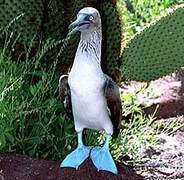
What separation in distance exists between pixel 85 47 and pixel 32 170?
1.79 feet

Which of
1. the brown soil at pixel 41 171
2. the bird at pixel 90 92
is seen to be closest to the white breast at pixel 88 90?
the bird at pixel 90 92

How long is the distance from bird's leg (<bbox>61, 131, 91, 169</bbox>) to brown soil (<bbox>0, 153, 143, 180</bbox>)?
23mm

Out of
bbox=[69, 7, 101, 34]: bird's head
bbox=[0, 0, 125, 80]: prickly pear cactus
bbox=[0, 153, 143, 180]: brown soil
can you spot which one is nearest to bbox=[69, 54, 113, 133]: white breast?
bbox=[69, 7, 101, 34]: bird's head

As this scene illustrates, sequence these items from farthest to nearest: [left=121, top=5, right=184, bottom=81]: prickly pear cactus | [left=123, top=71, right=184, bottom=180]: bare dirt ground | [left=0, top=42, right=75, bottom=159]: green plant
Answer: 1. [left=121, top=5, right=184, bottom=81]: prickly pear cactus
2. [left=123, top=71, right=184, bottom=180]: bare dirt ground
3. [left=0, top=42, right=75, bottom=159]: green plant

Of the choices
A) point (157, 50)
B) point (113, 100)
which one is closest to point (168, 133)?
point (157, 50)

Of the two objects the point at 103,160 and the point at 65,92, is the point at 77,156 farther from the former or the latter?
the point at 65,92

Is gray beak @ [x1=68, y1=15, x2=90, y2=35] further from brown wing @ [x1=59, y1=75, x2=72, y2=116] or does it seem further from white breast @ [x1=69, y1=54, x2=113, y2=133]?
brown wing @ [x1=59, y1=75, x2=72, y2=116]

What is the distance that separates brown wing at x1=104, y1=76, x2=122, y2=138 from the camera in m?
2.82

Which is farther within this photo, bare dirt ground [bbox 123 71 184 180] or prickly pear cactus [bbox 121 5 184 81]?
prickly pear cactus [bbox 121 5 184 81]

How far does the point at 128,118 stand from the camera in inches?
153

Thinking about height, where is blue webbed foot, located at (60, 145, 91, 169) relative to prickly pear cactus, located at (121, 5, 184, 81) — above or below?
below

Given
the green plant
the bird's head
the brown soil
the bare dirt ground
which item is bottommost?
the bare dirt ground

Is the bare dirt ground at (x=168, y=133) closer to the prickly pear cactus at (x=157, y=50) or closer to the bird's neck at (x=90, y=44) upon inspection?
the prickly pear cactus at (x=157, y=50)

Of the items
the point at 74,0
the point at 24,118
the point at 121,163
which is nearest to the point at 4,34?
the point at 74,0
